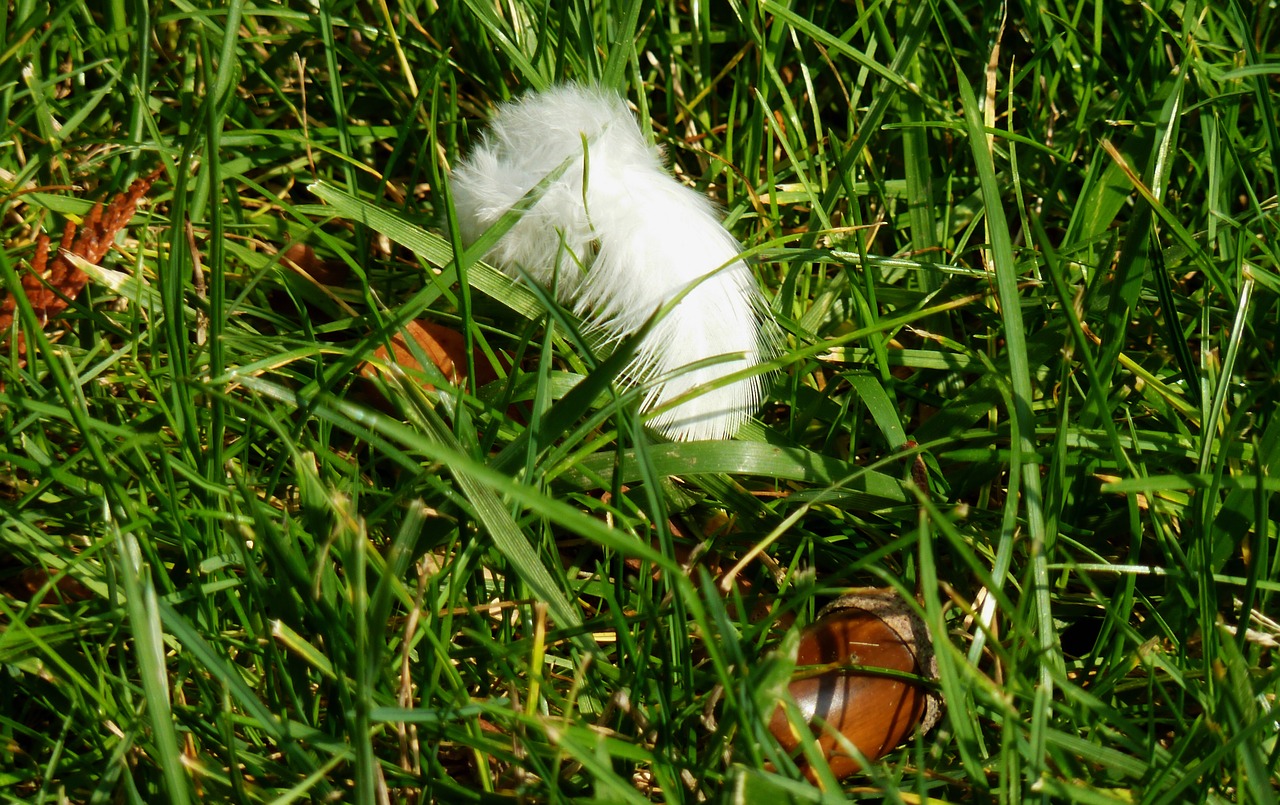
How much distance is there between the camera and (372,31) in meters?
2.17

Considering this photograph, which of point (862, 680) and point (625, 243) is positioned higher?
point (625, 243)

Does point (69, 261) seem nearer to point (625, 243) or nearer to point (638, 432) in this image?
point (625, 243)

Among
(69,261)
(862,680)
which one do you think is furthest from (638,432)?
(69,261)

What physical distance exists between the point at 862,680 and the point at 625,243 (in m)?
0.81

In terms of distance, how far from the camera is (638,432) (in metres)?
1.31

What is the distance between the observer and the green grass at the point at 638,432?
1324 mm

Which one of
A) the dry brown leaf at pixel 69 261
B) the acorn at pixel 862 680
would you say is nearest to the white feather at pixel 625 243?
the acorn at pixel 862 680

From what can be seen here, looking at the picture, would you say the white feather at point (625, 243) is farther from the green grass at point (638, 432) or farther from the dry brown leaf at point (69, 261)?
the dry brown leaf at point (69, 261)

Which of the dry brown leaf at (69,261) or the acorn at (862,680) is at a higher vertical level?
the dry brown leaf at (69,261)

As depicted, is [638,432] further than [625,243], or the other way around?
[625,243]

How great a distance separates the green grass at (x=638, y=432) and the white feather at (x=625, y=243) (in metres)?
0.08

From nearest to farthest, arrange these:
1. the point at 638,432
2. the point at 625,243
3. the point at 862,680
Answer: the point at 638,432 < the point at 862,680 < the point at 625,243

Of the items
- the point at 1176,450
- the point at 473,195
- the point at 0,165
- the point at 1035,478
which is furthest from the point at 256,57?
the point at 1176,450

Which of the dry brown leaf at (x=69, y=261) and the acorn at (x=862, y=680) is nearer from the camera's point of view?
the acorn at (x=862, y=680)
